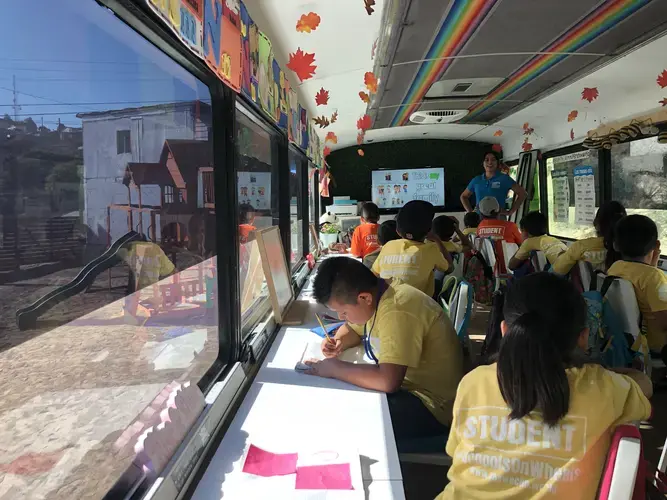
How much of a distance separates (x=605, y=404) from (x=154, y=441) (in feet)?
3.27

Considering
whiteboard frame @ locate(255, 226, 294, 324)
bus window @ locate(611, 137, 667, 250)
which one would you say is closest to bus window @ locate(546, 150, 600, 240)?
bus window @ locate(611, 137, 667, 250)

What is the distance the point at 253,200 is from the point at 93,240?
1.16 metres

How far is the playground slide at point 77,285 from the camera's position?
163cm

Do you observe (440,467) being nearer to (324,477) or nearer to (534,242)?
(324,477)

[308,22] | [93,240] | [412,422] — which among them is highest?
[308,22]

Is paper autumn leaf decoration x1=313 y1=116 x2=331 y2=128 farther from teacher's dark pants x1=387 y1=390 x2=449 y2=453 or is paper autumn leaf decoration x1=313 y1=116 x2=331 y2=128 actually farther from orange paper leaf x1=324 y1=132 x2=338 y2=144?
teacher's dark pants x1=387 y1=390 x2=449 y2=453

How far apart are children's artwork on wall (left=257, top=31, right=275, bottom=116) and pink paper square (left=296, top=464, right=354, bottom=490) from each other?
169 cm

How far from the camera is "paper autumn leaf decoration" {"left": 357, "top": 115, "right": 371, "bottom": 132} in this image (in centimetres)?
575

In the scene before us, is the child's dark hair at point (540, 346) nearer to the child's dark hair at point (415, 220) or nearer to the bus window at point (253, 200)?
the bus window at point (253, 200)

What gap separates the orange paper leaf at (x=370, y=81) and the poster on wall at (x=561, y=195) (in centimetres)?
321

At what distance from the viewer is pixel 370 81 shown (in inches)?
151

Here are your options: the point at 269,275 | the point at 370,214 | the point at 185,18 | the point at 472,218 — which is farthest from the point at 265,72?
the point at 472,218

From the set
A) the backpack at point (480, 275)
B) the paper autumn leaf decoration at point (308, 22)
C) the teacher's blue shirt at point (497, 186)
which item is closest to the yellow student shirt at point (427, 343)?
the paper autumn leaf decoration at point (308, 22)

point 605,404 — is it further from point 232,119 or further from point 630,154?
point 630,154
